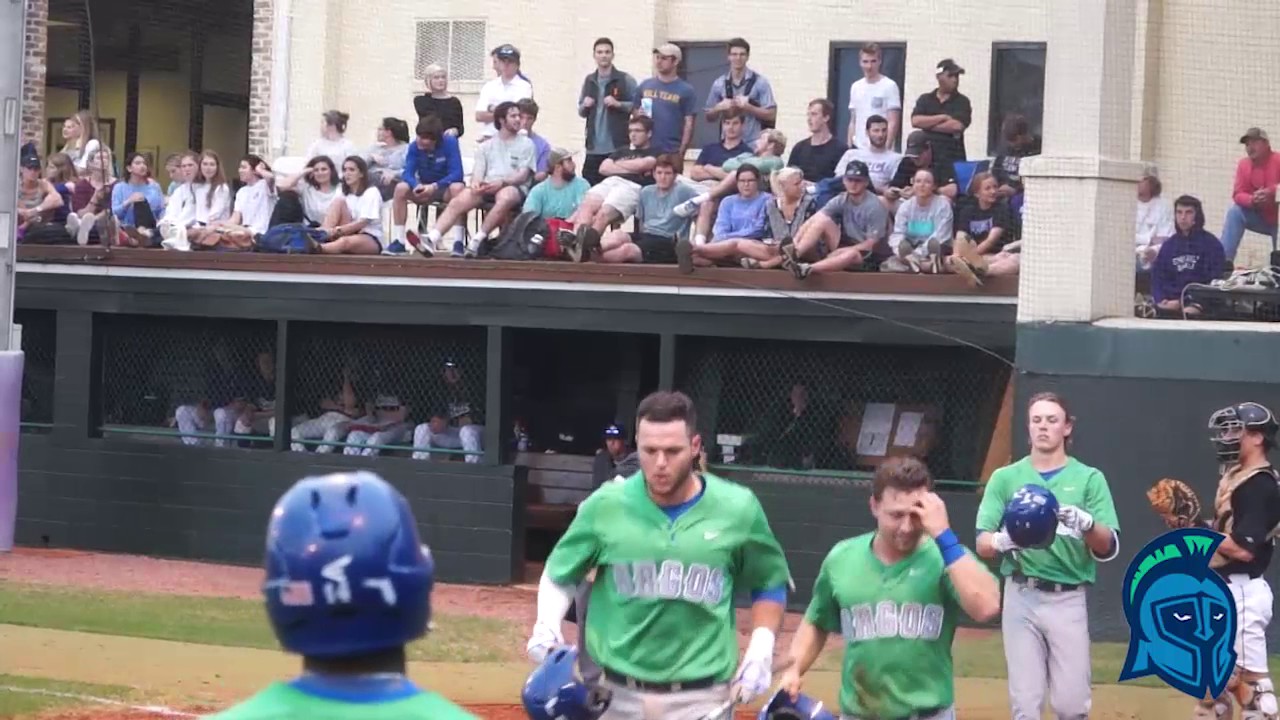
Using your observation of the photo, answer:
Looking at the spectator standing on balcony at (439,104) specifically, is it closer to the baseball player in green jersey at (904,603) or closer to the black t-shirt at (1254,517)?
the black t-shirt at (1254,517)

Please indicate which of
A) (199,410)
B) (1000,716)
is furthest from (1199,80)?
(199,410)

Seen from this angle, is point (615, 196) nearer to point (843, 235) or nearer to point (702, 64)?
point (843, 235)

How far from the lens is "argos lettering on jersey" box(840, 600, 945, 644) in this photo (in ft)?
23.4

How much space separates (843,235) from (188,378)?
7.10 m

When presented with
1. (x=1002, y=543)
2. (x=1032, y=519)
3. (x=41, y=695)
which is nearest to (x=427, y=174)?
(x=41, y=695)

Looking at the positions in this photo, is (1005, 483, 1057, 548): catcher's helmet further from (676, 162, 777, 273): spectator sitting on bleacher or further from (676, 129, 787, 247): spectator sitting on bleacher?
(676, 129, 787, 247): spectator sitting on bleacher

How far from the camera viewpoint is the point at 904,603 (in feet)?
23.4

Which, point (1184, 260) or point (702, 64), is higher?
point (702, 64)

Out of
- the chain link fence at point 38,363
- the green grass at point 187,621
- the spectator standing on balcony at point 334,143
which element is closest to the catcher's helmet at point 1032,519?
the green grass at point 187,621

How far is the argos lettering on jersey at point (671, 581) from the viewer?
6.89 metres

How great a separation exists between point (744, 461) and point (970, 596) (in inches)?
422

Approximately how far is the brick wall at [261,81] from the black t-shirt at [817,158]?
8.60 m

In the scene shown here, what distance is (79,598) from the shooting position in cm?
1606

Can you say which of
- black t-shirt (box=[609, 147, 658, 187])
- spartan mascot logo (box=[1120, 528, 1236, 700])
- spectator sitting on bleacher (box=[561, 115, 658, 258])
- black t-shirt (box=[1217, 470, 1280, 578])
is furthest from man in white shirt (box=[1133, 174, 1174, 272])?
spartan mascot logo (box=[1120, 528, 1236, 700])
